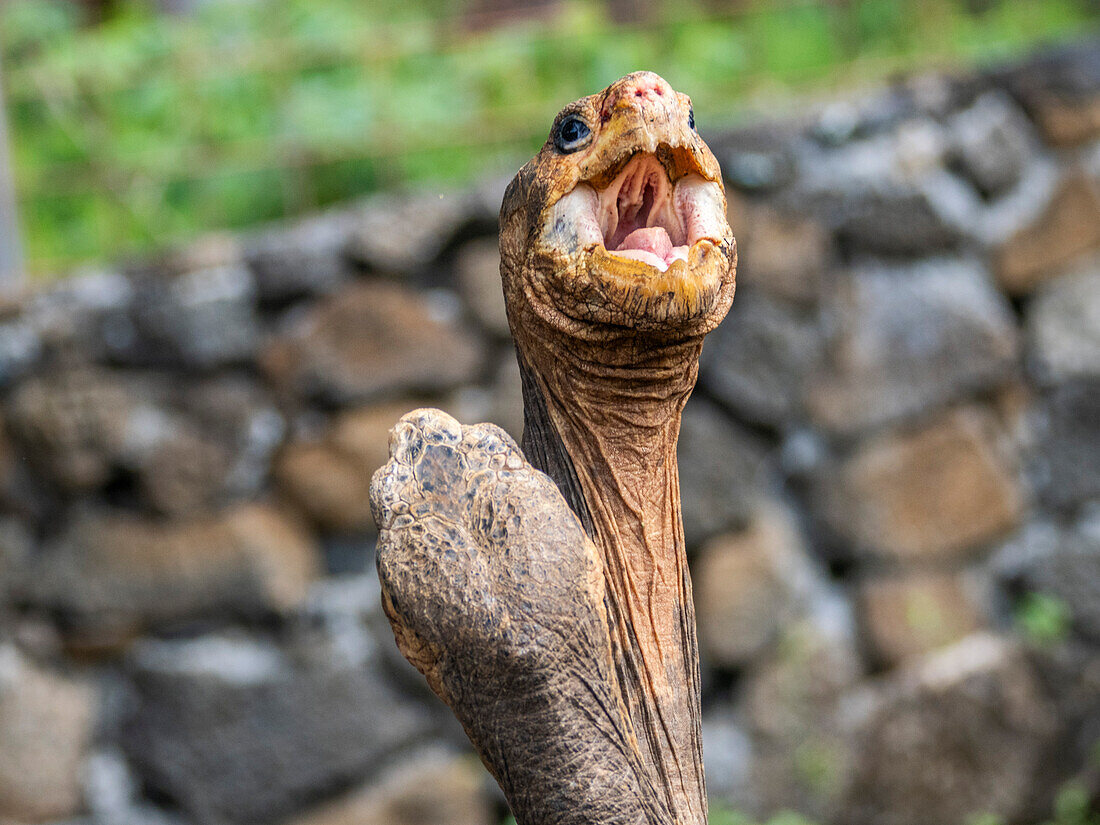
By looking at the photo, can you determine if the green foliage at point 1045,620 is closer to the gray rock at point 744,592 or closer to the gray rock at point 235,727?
the gray rock at point 744,592

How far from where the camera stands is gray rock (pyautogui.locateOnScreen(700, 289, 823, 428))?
7.18 ft

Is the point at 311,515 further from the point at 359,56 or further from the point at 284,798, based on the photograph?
the point at 359,56

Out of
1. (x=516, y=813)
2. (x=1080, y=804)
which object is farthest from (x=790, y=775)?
(x=516, y=813)

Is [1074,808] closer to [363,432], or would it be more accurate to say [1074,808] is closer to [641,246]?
[363,432]

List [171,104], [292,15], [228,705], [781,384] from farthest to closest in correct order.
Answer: [292,15], [171,104], [781,384], [228,705]

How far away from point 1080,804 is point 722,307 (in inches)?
76.8

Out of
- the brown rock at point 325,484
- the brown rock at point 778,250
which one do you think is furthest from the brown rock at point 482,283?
the brown rock at point 778,250

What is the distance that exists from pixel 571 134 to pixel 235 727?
1.55 m

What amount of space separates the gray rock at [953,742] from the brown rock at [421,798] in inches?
28.8

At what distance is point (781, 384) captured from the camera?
7.28 feet

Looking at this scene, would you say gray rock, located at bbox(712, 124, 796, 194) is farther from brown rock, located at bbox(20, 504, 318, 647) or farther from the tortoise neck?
the tortoise neck

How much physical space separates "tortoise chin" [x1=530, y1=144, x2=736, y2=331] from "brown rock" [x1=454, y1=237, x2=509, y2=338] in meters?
1.26

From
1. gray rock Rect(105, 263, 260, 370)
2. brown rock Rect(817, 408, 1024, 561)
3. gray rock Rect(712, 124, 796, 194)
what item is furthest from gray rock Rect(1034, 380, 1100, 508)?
gray rock Rect(105, 263, 260, 370)

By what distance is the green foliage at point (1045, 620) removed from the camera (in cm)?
236
